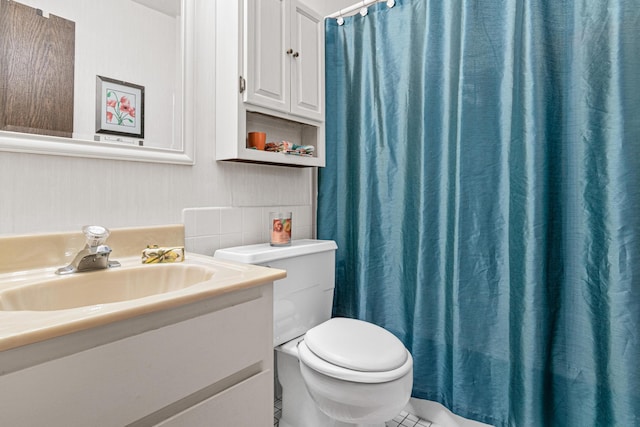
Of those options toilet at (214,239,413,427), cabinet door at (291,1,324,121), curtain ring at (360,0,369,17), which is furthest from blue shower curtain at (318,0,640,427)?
toilet at (214,239,413,427)

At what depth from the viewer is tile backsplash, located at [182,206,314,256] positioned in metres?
1.24

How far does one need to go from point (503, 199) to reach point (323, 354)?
82 centimetres

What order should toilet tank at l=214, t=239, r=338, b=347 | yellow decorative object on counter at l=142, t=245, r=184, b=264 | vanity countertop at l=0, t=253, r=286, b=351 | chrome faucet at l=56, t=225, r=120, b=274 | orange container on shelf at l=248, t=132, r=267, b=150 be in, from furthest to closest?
orange container on shelf at l=248, t=132, r=267, b=150 → toilet tank at l=214, t=239, r=338, b=347 → yellow decorative object on counter at l=142, t=245, r=184, b=264 → chrome faucet at l=56, t=225, r=120, b=274 → vanity countertop at l=0, t=253, r=286, b=351

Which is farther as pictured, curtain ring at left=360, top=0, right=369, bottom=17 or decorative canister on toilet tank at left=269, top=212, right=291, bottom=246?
curtain ring at left=360, top=0, right=369, bottom=17

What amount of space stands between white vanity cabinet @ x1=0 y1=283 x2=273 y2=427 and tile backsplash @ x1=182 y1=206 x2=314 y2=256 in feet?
1.84

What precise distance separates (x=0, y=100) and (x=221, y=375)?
885 millimetres

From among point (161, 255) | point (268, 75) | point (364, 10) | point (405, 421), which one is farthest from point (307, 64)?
point (405, 421)

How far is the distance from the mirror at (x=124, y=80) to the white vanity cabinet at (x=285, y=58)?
23 cm

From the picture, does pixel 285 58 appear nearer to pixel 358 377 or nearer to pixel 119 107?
pixel 119 107

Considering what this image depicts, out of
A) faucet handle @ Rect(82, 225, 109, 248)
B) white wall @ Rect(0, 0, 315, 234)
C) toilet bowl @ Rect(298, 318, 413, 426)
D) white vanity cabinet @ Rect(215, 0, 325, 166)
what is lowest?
toilet bowl @ Rect(298, 318, 413, 426)

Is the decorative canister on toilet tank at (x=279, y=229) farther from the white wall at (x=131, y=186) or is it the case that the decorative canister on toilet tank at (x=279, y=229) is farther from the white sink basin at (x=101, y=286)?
the white sink basin at (x=101, y=286)

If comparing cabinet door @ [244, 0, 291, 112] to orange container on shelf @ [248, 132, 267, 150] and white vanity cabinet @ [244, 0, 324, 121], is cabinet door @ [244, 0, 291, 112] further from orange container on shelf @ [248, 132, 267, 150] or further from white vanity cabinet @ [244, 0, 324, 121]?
orange container on shelf @ [248, 132, 267, 150]

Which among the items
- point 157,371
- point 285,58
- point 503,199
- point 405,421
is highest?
point 285,58

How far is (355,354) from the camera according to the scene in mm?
1041
